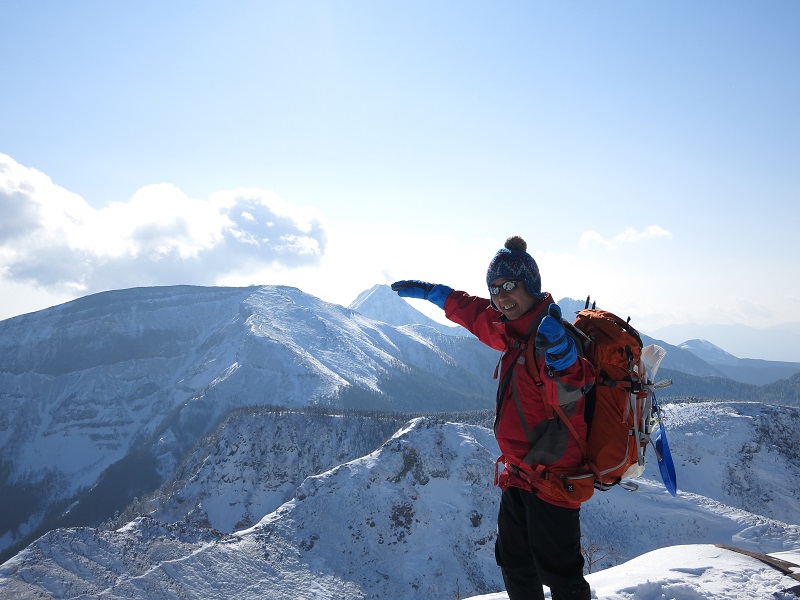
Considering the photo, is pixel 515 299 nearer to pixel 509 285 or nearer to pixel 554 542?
pixel 509 285

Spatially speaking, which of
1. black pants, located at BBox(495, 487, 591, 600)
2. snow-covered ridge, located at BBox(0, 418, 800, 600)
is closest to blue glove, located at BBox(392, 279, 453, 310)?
black pants, located at BBox(495, 487, 591, 600)

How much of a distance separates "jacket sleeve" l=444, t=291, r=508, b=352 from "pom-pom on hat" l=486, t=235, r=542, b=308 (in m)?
0.33

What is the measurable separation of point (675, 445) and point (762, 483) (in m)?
→ 13.0

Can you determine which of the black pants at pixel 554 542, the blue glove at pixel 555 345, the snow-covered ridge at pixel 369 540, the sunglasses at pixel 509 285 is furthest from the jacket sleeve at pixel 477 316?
the snow-covered ridge at pixel 369 540

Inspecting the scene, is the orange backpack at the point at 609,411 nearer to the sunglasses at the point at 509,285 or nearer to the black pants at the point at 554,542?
the black pants at the point at 554,542

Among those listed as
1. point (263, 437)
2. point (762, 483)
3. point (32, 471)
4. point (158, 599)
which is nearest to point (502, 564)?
point (158, 599)

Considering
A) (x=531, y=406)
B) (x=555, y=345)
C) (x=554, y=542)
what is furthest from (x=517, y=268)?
(x=554, y=542)

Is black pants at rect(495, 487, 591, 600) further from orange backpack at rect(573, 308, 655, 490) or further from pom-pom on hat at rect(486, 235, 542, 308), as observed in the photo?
pom-pom on hat at rect(486, 235, 542, 308)

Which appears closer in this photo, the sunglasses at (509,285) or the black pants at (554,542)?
the black pants at (554,542)

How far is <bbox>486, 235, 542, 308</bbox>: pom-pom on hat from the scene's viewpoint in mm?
4875

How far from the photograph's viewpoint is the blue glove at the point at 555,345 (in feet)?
12.9

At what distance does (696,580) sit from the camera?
7.32 m

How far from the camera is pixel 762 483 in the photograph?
224ft

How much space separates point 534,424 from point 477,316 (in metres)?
1.45
